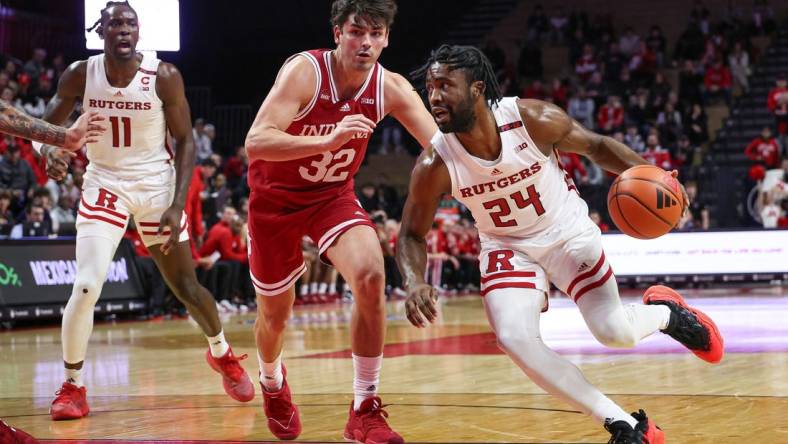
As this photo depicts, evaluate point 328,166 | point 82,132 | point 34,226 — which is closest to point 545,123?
point 328,166

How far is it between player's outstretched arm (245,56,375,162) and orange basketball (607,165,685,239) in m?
1.17

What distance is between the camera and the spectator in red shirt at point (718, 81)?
76.4ft

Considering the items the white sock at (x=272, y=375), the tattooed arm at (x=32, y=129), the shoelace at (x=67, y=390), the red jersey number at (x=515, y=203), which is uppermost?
the tattooed arm at (x=32, y=129)

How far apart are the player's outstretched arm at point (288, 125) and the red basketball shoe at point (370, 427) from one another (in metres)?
1.20

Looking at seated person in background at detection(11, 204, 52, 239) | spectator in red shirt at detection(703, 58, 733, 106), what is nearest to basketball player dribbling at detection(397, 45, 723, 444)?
seated person in background at detection(11, 204, 52, 239)

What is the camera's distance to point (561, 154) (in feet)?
69.4

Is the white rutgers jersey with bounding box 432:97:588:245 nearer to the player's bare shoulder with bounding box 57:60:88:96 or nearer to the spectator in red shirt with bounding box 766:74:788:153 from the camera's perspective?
the player's bare shoulder with bounding box 57:60:88:96

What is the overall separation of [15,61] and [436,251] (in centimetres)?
812

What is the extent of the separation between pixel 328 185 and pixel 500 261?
0.97 metres

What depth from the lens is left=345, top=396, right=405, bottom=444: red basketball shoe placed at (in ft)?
15.7

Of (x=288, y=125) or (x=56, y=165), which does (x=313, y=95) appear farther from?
(x=56, y=165)

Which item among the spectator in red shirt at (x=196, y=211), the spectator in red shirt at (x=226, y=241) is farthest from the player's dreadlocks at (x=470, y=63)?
the spectator in red shirt at (x=226, y=241)

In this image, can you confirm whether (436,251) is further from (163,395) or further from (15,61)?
(163,395)

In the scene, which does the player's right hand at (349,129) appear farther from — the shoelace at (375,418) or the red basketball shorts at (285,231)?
the shoelace at (375,418)
